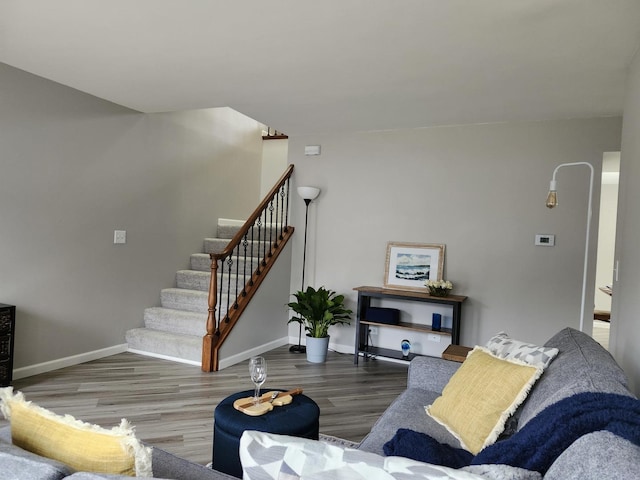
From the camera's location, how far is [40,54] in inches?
121

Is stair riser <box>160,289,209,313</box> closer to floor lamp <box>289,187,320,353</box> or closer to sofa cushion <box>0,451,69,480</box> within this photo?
floor lamp <box>289,187,320,353</box>

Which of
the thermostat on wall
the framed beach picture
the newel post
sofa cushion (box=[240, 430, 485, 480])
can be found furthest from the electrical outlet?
the thermostat on wall

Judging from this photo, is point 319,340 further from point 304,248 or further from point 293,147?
point 293,147

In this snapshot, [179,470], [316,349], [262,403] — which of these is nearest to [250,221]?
[316,349]

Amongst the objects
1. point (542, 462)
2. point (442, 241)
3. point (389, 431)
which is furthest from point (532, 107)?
point (542, 462)

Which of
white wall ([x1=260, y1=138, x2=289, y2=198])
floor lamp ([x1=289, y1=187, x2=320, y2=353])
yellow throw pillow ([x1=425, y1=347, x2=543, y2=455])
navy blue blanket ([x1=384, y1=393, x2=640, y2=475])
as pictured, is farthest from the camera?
white wall ([x1=260, y1=138, x2=289, y2=198])

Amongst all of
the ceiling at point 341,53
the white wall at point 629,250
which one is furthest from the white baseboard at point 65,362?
the white wall at point 629,250

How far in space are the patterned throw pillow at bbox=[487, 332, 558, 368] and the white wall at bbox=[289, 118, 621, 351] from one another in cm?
211

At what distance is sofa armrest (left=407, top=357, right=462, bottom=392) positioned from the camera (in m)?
2.58

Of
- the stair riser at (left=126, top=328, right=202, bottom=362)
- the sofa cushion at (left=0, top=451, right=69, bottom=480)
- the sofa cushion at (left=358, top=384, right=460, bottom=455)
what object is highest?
the sofa cushion at (left=0, top=451, right=69, bottom=480)

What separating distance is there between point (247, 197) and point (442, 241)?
→ 3119mm

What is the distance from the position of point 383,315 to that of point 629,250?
2.45 metres

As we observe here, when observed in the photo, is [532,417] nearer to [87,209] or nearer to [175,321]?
[175,321]

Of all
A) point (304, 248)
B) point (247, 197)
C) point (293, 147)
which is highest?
point (293, 147)
